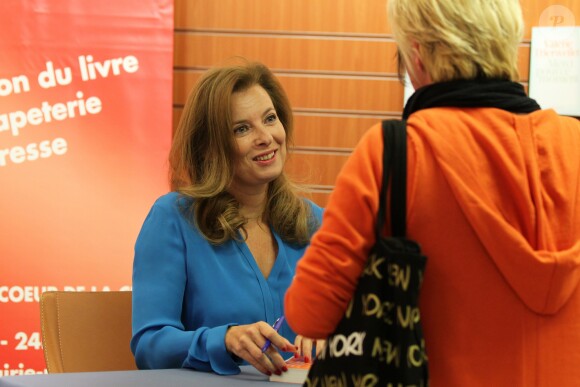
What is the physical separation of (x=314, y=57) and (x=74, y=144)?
173cm

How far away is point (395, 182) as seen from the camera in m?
1.35

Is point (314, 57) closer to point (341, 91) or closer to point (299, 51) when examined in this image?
point (299, 51)

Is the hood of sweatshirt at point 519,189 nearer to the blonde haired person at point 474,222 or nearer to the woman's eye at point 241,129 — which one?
the blonde haired person at point 474,222

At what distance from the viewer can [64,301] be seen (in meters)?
2.55

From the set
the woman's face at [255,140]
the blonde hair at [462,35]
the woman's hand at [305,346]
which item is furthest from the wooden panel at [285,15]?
the blonde hair at [462,35]

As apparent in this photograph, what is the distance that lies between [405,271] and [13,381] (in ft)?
3.37

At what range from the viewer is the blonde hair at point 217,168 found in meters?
2.50

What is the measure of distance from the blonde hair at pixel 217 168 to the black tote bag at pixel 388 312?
1.13 m

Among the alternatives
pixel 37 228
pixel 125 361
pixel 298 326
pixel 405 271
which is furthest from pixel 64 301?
pixel 37 228

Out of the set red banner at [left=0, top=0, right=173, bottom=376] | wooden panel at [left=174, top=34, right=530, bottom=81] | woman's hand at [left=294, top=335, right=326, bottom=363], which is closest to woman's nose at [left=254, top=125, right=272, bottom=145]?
woman's hand at [left=294, top=335, right=326, bottom=363]

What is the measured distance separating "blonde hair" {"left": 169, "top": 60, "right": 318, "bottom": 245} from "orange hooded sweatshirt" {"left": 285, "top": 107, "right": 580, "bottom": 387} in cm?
112

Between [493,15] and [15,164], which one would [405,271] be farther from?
[15,164]

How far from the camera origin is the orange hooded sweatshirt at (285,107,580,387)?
135 cm

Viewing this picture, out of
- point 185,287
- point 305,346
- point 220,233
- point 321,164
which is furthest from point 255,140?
point 321,164
